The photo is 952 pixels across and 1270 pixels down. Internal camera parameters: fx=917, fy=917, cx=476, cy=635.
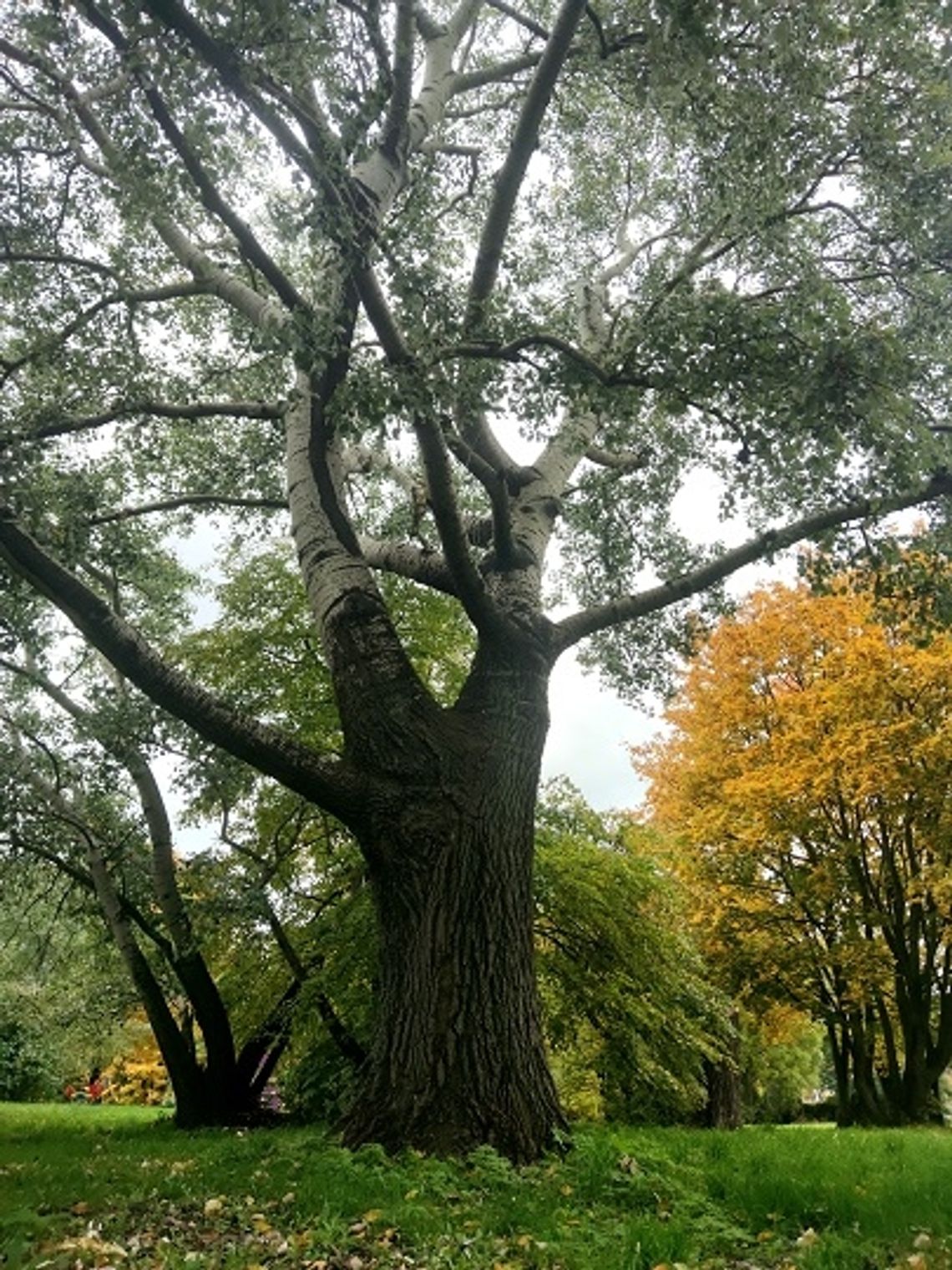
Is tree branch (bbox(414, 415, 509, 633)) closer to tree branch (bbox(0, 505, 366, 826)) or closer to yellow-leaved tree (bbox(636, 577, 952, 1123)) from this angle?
tree branch (bbox(0, 505, 366, 826))

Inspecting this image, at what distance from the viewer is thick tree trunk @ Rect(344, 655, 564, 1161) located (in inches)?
195

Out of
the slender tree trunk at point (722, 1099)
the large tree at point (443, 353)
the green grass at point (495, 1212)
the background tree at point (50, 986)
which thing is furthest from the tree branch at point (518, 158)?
the slender tree trunk at point (722, 1099)

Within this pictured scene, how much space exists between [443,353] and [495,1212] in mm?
4361

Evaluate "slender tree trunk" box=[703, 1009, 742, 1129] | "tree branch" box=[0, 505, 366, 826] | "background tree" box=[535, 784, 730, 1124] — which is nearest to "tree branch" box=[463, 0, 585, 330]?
"tree branch" box=[0, 505, 366, 826]

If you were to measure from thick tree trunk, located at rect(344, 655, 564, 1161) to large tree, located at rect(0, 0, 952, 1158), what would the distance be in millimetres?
17

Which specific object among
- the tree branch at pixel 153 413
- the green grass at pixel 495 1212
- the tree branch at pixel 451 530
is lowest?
the green grass at pixel 495 1212

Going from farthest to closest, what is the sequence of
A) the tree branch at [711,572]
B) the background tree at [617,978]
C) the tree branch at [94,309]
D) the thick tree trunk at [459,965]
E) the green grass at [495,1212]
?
the background tree at [617,978]
the tree branch at [94,309]
the tree branch at [711,572]
the thick tree trunk at [459,965]
the green grass at [495,1212]

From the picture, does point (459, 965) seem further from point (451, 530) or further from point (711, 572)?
point (711, 572)

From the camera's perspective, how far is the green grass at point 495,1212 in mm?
3422

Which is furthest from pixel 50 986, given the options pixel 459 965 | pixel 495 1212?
pixel 495 1212

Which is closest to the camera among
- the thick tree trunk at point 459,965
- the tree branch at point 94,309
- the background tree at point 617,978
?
the thick tree trunk at point 459,965

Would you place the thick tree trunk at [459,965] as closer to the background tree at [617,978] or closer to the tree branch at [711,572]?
the tree branch at [711,572]

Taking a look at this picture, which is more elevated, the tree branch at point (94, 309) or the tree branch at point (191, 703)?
the tree branch at point (94, 309)

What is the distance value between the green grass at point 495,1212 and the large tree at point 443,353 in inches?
22.3
